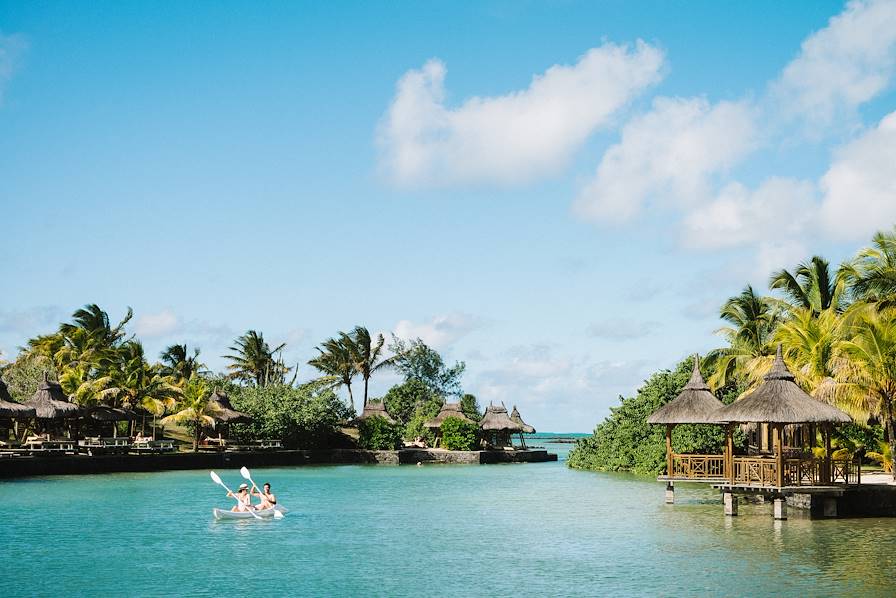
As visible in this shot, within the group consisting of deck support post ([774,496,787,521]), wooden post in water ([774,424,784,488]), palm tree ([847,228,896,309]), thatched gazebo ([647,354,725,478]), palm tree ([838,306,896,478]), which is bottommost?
deck support post ([774,496,787,521])

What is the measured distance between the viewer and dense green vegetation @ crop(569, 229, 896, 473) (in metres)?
24.6

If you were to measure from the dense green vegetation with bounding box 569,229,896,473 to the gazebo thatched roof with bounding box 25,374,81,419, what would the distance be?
982 inches

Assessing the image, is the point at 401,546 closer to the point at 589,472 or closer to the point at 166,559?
the point at 166,559

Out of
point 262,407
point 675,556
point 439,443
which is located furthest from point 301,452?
point 675,556

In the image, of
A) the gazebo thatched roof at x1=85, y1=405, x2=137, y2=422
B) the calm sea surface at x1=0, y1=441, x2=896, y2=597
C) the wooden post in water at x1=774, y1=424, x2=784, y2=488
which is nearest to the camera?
the calm sea surface at x1=0, y1=441, x2=896, y2=597

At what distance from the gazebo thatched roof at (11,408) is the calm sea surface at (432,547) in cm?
526

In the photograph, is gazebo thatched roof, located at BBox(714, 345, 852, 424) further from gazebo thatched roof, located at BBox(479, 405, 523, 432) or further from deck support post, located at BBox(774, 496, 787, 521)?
gazebo thatched roof, located at BBox(479, 405, 523, 432)

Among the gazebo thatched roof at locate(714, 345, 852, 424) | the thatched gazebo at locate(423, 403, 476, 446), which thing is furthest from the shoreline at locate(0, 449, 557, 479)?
the gazebo thatched roof at locate(714, 345, 852, 424)

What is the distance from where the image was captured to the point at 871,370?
961 inches

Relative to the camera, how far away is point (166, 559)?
1867 centimetres

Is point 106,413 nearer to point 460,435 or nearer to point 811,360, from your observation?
point 460,435

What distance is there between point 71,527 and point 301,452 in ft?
94.0

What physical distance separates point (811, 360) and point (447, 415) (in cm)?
3315

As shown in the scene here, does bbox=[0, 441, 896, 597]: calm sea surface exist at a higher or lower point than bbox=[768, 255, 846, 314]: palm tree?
lower
